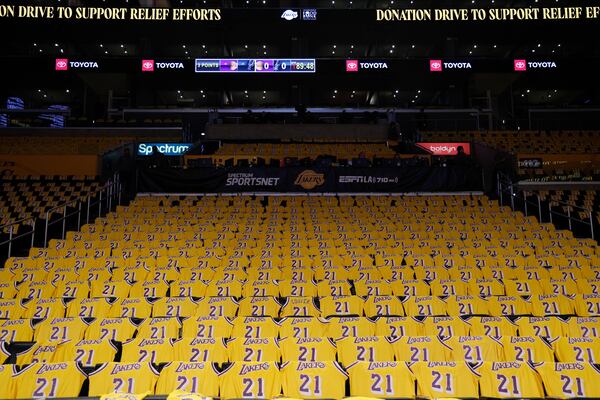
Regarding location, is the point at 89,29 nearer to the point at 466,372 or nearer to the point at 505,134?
the point at 505,134

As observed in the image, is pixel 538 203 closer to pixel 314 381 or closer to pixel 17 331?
pixel 314 381

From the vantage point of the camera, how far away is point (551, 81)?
92.1 ft

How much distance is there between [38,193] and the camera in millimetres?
13742

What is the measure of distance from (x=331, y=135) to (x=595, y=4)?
16.5 metres

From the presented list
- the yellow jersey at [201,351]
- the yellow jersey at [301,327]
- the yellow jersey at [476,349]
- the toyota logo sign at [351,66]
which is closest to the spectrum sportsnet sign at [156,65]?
the toyota logo sign at [351,66]

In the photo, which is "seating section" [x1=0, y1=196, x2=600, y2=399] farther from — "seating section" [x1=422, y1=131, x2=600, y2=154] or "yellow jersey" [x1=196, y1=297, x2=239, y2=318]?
"seating section" [x1=422, y1=131, x2=600, y2=154]

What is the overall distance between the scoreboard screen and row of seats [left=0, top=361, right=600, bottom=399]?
66.7 feet

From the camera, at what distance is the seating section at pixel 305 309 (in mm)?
4223

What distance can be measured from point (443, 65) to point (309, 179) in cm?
1272

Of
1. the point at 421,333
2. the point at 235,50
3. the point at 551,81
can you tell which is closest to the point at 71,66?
the point at 235,50

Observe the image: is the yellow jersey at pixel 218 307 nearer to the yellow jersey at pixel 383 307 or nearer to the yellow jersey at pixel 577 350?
the yellow jersey at pixel 383 307

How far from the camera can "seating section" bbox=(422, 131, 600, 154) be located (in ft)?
64.5

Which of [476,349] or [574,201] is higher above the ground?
[574,201]

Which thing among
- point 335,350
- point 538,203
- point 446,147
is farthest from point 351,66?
point 335,350
